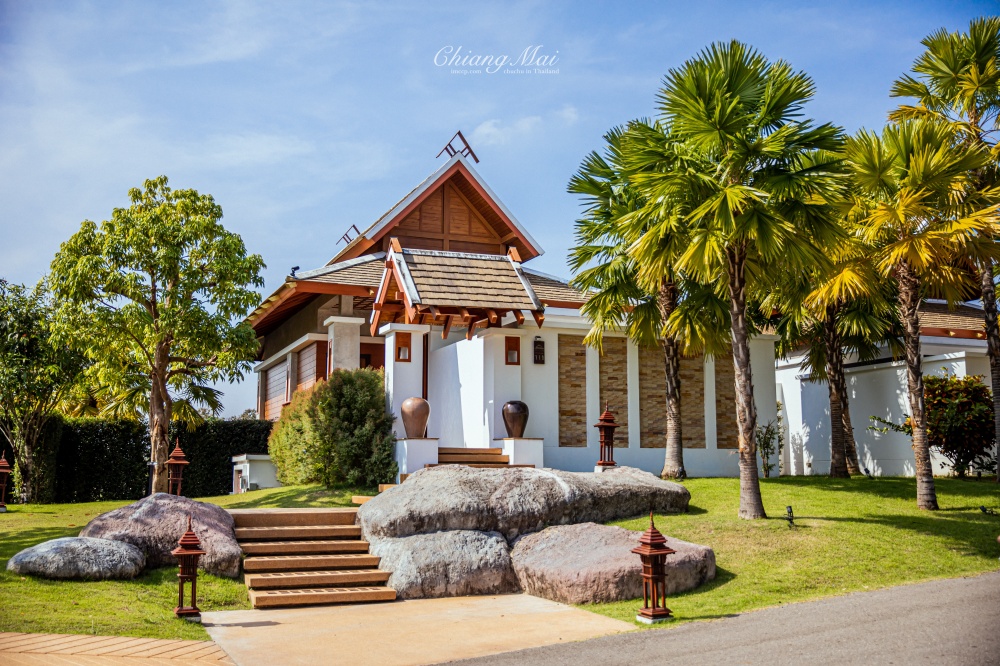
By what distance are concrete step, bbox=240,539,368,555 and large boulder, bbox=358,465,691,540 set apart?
28 cm

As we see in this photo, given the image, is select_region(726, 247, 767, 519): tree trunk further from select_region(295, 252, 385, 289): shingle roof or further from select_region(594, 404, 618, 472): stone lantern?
select_region(295, 252, 385, 289): shingle roof

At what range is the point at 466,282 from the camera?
1628 centimetres

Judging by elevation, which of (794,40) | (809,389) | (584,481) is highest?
(794,40)

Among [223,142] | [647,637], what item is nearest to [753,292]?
[647,637]

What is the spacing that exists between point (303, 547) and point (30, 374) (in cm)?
1092

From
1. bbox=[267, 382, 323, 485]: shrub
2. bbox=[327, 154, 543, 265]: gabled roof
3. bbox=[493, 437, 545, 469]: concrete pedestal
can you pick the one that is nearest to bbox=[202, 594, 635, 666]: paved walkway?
bbox=[493, 437, 545, 469]: concrete pedestal

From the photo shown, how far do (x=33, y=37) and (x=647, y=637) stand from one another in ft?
30.9

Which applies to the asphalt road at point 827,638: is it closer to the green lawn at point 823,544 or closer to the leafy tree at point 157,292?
the green lawn at point 823,544

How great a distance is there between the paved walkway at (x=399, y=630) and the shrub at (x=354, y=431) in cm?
539

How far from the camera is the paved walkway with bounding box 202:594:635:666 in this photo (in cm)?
725

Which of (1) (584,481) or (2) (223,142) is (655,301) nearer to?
(1) (584,481)

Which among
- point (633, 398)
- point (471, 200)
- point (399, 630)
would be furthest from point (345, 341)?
point (399, 630)

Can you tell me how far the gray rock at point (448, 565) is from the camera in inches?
403

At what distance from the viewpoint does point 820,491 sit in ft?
48.1
